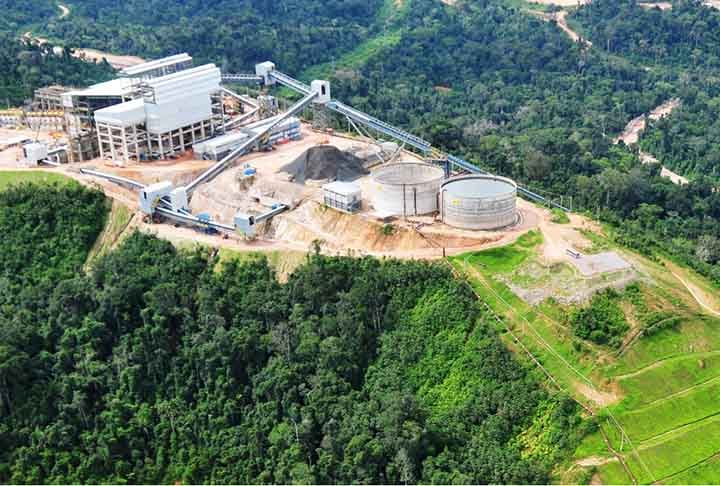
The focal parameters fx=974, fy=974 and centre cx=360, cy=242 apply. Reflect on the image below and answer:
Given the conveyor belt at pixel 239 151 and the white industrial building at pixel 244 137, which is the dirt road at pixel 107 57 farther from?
the conveyor belt at pixel 239 151

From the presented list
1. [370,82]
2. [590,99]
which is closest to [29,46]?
[370,82]

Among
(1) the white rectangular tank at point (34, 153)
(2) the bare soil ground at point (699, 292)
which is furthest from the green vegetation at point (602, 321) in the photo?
(1) the white rectangular tank at point (34, 153)

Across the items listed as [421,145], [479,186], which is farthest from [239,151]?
[479,186]

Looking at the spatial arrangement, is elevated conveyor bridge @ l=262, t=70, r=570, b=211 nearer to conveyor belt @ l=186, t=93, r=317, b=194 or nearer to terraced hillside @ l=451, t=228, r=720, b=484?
conveyor belt @ l=186, t=93, r=317, b=194

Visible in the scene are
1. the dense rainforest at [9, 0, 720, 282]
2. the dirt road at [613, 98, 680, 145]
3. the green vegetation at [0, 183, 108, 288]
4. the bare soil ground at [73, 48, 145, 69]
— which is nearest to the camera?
the green vegetation at [0, 183, 108, 288]

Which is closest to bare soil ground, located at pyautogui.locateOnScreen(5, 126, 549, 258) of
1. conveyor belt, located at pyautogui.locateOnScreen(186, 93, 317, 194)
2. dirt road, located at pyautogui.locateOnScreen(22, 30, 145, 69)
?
conveyor belt, located at pyautogui.locateOnScreen(186, 93, 317, 194)

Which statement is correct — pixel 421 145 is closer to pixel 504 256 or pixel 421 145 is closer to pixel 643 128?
pixel 504 256
